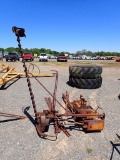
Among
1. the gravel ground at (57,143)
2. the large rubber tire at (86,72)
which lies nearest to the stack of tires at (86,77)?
the large rubber tire at (86,72)

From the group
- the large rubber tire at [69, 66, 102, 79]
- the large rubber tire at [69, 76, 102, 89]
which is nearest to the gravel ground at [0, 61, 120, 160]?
the large rubber tire at [69, 76, 102, 89]

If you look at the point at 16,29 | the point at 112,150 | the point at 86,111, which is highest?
the point at 16,29

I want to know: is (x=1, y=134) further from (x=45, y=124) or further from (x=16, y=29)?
(x=16, y=29)

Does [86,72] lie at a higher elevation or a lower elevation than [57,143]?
higher

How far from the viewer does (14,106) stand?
710 cm

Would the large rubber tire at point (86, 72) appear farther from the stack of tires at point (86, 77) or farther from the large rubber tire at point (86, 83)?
the large rubber tire at point (86, 83)

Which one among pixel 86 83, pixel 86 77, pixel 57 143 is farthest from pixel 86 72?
pixel 57 143

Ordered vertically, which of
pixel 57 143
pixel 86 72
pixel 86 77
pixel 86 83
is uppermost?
pixel 86 72

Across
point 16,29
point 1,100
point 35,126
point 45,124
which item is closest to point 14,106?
point 1,100

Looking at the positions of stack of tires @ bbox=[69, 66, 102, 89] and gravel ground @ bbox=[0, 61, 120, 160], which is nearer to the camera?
gravel ground @ bbox=[0, 61, 120, 160]

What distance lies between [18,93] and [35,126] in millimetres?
3915

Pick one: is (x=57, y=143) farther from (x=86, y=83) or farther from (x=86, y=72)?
(x=86, y=72)

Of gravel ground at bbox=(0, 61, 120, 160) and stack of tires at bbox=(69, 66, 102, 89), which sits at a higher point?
stack of tires at bbox=(69, 66, 102, 89)

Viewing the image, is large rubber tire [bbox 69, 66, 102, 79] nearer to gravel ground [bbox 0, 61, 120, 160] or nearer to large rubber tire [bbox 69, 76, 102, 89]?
large rubber tire [bbox 69, 76, 102, 89]
